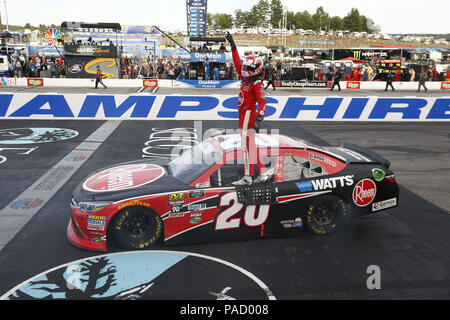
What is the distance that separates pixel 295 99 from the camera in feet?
51.2

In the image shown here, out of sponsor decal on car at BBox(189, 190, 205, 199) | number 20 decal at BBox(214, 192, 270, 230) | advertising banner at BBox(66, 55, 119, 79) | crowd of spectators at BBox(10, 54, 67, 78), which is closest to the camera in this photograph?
sponsor decal on car at BBox(189, 190, 205, 199)

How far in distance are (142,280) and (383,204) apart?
3.69 meters

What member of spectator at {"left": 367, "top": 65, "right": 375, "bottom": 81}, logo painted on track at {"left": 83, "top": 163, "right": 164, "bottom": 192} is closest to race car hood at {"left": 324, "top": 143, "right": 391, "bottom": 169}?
logo painted on track at {"left": 83, "top": 163, "right": 164, "bottom": 192}

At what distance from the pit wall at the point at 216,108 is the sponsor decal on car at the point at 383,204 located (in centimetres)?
970

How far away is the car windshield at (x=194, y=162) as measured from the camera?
5.37 meters

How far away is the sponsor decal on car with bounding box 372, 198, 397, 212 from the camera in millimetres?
5879

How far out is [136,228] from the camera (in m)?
5.10

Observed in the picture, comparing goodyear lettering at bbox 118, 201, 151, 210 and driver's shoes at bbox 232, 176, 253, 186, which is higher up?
driver's shoes at bbox 232, 176, 253, 186

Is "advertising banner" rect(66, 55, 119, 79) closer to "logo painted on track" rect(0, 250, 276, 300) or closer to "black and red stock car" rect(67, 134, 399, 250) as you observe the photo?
"black and red stock car" rect(67, 134, 399, 250)

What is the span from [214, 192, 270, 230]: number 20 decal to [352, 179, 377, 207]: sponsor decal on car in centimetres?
136

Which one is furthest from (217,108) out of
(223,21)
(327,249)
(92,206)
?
(223,21)
